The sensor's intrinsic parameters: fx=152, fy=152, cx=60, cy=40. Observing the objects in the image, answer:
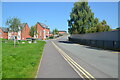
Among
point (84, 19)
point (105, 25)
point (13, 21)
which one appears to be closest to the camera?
point (13, 21)

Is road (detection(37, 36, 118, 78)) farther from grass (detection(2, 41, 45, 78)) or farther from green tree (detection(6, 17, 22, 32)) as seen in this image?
green tree (detection(6, 17, 22, 32))

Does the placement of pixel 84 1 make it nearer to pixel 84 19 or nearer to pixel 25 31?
pixel 84 19

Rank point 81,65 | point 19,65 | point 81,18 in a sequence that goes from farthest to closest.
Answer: point 81,18 < point 81,65 < point 19,65

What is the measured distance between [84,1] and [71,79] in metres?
48.8

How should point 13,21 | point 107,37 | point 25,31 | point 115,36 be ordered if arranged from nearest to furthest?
point 115,36, point 107,37, point 13,21, point 25,31

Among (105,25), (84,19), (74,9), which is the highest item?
(74,9)

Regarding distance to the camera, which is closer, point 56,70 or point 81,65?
point 56,70

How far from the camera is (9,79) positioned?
6.00m

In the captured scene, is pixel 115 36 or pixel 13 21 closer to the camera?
pixel 115 36

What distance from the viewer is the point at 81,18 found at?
49938 millimetres

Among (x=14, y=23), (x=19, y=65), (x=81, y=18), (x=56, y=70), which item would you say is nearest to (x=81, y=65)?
(x=56, y=70)

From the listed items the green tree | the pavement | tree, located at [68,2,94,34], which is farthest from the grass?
tree, located at [68,2,94,34]

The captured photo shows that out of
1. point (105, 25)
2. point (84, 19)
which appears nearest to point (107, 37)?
point (105, 25)

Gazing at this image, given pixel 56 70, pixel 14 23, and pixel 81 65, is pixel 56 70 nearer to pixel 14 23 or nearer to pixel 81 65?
pixel 81 65
